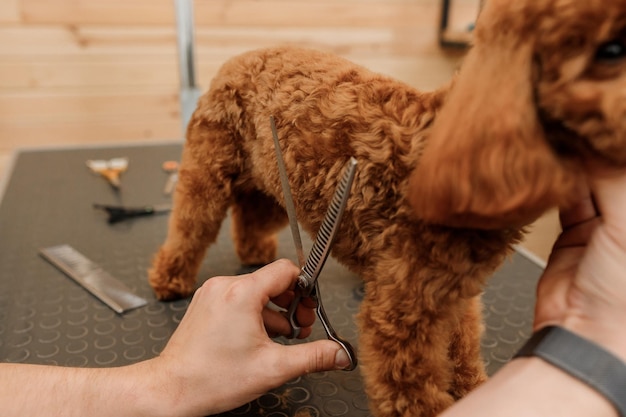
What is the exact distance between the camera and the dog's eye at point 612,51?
1.71ft

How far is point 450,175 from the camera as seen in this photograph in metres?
0.57

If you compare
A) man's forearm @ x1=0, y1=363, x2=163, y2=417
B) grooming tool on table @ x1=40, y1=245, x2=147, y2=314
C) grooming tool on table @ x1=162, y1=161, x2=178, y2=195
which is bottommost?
grooming tool on table @ x1=162, y1=161, x2=178, y2=195

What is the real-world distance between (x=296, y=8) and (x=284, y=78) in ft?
6.13

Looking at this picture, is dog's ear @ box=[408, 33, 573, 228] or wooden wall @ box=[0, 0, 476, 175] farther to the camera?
wooden wall @ box=[0, 0, 476, 175]

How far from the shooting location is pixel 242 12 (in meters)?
2.57

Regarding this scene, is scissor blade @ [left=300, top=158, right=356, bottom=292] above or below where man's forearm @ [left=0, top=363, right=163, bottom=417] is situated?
above

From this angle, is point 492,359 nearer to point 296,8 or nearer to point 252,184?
point 252,184

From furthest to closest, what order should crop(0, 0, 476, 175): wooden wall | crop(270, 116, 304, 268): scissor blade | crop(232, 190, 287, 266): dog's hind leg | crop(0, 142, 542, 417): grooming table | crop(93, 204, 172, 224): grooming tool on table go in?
crop(0, 0, 476, 175): wooden wall, crop(93, 204, 172, 224): grooming tool on table, crop(232, 190, 287, 266): dog's hind leg, crop(0, 142, 542, 417): grooming table, crop(270, 116, 304, 268): scissor blade

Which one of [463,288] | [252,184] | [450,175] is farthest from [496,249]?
[252,184]

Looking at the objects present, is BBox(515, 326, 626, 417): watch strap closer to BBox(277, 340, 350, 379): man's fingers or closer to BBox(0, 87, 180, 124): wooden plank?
BBox(277, 340, 350, 379): man's fingers

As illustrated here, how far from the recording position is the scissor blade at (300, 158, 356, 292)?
68cm

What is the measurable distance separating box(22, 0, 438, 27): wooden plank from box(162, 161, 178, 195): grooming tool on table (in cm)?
92

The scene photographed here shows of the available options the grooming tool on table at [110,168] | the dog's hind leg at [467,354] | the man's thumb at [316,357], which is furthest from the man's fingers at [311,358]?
the grooming tool on table at [110,168]

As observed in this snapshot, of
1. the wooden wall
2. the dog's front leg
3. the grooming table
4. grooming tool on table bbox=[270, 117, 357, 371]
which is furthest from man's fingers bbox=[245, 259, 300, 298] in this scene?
the wooden wall
